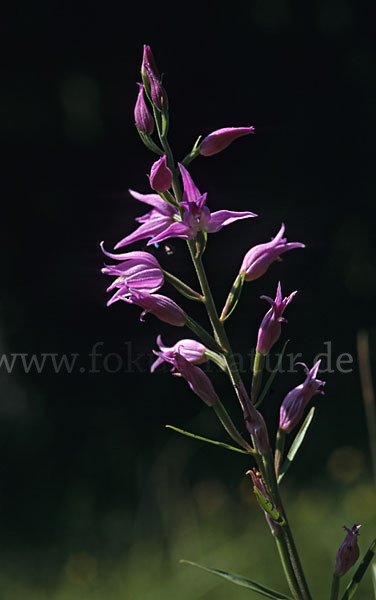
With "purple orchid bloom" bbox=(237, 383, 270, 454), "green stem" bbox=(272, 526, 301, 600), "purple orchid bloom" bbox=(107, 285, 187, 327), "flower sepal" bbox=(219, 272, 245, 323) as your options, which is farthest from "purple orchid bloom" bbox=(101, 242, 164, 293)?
"green stem" bbox=(272, 526, 301, 600)

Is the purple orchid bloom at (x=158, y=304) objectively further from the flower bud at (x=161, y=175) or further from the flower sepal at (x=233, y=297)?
the flower bud at (x=161, y=175)

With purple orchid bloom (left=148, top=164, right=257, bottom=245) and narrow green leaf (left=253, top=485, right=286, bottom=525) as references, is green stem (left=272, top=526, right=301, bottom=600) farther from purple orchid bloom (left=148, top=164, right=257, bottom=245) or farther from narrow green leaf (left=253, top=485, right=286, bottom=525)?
purple orchid bloom (left=148, top=164, right=257, bottom=245)

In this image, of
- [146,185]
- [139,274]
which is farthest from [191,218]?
[146,185]

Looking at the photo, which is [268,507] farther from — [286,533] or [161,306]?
[161,306]

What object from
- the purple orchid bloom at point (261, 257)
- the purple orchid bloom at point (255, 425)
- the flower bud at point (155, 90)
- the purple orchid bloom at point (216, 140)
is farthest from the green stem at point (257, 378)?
the flower bud at point (155, 90)

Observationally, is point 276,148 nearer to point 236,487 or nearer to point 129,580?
point 236,487

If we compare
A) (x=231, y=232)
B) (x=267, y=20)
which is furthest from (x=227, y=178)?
(x=267, y=20)
